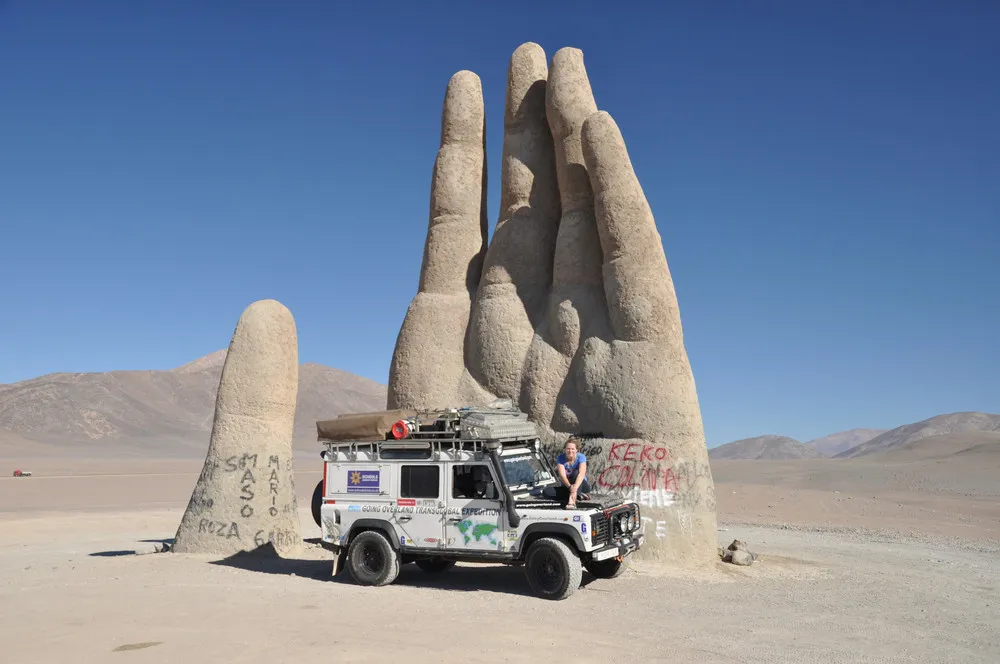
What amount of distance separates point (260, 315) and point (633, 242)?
7.14 metres

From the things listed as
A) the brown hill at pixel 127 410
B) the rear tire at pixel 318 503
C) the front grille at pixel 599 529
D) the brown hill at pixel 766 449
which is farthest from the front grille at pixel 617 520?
the brown hill at pixel 766 449

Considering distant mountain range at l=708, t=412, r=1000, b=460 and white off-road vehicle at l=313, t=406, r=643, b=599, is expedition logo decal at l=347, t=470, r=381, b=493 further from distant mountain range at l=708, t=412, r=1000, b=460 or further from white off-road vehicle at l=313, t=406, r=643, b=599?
distant mountain range at l=708, t=412, r=1000, b=460

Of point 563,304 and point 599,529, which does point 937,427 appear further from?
point 599,529

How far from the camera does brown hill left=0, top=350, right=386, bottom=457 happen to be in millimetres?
94125

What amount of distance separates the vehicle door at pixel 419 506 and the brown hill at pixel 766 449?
467ft

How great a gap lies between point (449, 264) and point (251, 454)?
19.4 ft

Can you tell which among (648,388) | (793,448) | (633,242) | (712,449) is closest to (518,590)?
(648,388)

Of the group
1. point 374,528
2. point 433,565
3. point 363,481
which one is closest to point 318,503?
point 363,481

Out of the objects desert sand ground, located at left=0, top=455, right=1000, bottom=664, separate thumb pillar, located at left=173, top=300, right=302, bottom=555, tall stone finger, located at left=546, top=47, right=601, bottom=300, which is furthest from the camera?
tall stone finger, located at left=546, top=47, right=601, bottom=300

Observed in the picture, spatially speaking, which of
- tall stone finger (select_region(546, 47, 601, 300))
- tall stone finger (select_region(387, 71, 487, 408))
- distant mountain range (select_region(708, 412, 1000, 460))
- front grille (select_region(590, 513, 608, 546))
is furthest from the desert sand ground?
distant mountain range (select_region(708, 412, 1000, 460))

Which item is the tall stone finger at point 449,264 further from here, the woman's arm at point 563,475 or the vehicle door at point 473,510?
the woman's arm at point 563,475

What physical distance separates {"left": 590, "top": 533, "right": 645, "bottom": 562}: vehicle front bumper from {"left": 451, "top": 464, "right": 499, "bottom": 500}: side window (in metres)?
1.54

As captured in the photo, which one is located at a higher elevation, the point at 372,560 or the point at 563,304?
the point at 563,304

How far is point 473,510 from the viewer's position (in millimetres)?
11516
